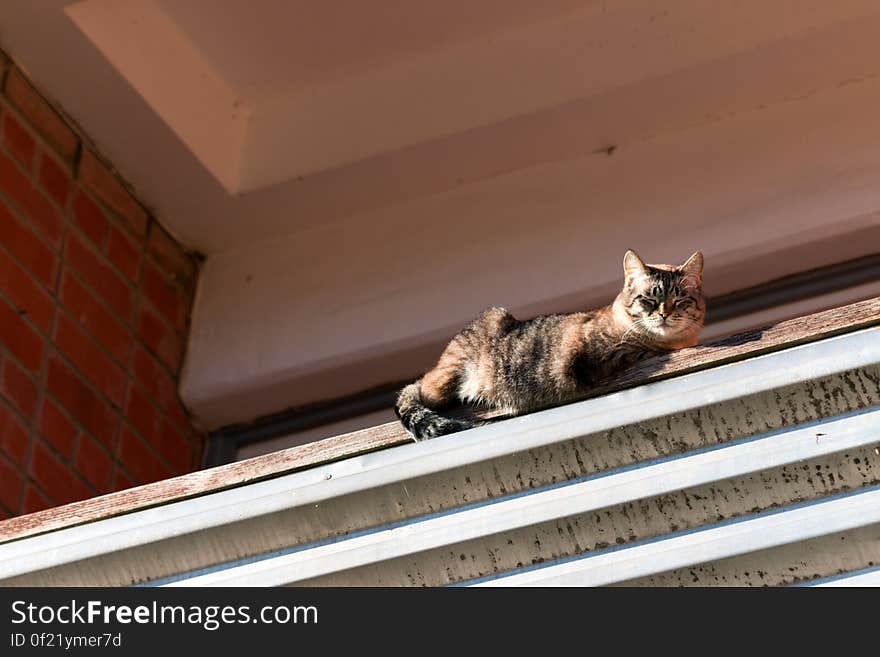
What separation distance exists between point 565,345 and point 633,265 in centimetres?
47

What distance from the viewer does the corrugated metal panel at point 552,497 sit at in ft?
7.48

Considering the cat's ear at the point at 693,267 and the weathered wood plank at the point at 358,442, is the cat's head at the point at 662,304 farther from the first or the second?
the weathered wood plank at the point at 358,442

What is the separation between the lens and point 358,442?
103 inches

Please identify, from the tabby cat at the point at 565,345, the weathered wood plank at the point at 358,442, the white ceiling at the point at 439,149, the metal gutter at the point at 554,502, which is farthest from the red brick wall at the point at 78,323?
the metal gutter at the point at 554,502

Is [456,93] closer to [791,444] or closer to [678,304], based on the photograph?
[678,304]

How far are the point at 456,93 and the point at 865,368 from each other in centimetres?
285

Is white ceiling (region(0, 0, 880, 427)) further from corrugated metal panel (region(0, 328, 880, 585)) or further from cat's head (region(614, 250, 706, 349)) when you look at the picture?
corrugated metal panel (region(0, 328, 880, 585))

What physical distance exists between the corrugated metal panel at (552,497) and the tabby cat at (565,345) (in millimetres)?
544

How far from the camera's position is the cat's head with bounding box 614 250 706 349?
356cm

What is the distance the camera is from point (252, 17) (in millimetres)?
4914

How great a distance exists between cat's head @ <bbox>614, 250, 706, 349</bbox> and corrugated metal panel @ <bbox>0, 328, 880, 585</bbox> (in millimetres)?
1130

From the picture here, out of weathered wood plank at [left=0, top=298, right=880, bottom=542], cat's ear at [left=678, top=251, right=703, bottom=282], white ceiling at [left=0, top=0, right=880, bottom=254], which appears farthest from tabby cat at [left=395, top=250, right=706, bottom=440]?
white ceiling at [left=0, top=0, right=880, bottom=254]

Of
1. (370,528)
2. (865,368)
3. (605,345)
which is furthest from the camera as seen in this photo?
(605,345)
